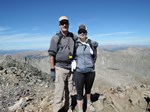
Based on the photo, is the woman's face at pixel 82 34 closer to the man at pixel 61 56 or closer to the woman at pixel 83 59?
the woman at pixel 83 59

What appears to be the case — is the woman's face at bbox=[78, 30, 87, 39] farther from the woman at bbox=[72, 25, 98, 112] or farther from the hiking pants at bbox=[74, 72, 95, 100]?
the hiking pants at bbox=[74, 72, 95, 100]

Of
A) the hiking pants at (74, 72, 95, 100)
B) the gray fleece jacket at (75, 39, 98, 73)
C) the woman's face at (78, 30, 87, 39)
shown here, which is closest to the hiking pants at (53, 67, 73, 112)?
the hiking pants at (74, 72, 95, 100)

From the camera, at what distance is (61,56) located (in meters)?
7.33

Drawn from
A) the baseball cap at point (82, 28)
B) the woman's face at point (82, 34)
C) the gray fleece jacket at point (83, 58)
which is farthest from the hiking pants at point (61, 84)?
the baseball cap at point (82, 28)

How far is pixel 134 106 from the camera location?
1037cm

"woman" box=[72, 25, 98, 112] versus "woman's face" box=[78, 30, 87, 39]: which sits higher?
"woman's face" box=[78, 30, 87, 39]

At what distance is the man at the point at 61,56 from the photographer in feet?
23.7

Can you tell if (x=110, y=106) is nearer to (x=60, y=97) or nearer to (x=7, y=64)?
(x=60, y=97)

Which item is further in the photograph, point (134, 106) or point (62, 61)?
point (134, 106)

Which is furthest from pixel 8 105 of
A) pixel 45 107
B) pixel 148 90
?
pixel 148 90

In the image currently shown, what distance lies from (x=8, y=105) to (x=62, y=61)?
5.20 metres

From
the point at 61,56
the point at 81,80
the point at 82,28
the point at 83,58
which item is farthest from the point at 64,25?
the point at 81,80

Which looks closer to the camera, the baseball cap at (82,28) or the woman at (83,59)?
the baseball cap at (82,28)

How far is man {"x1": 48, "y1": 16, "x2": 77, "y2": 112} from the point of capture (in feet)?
23.7
